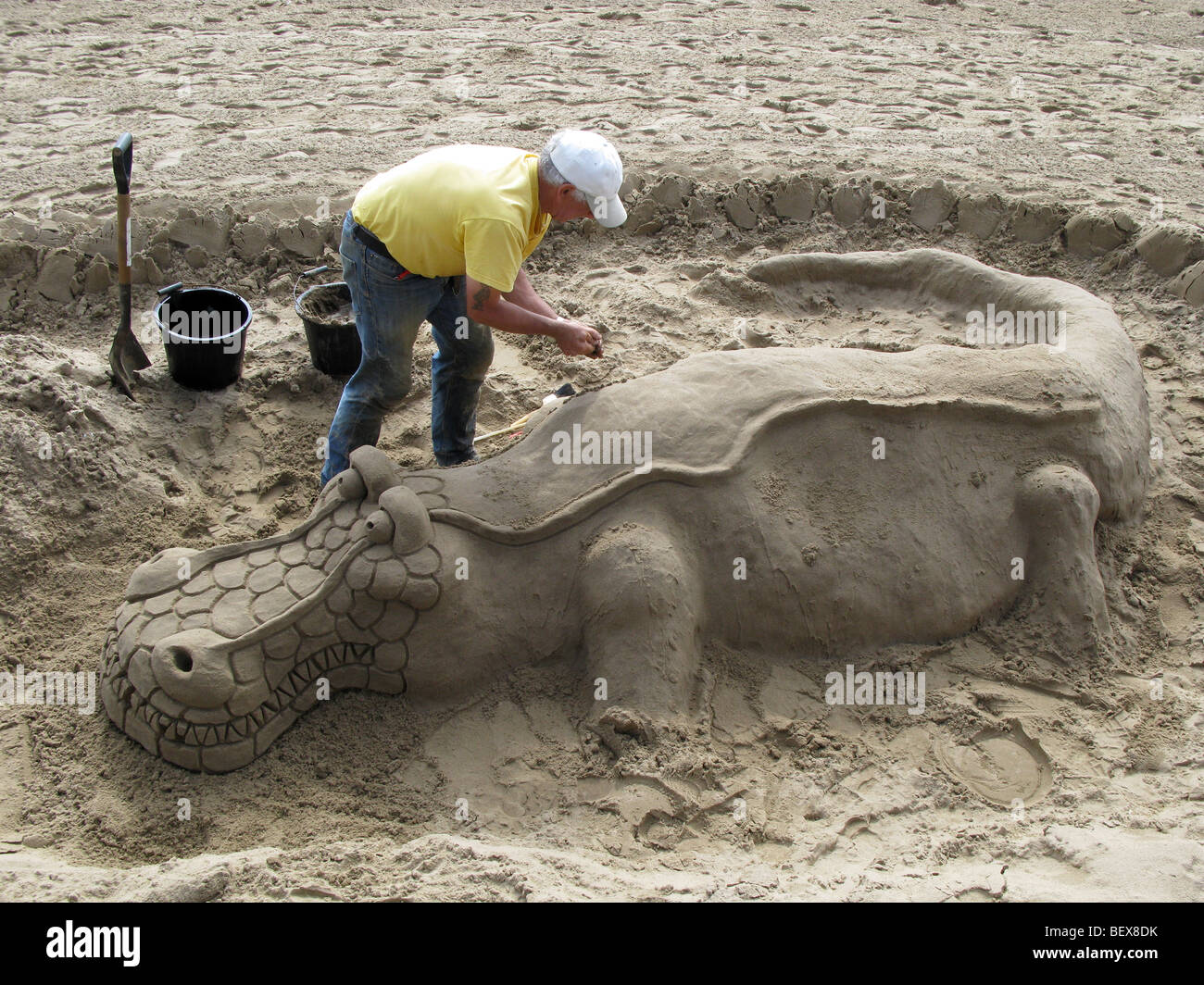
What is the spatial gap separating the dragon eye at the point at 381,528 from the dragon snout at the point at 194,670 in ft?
1.62

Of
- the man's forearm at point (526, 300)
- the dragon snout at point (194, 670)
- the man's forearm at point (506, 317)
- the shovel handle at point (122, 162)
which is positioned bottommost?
the dragon snout at point (194, 670)

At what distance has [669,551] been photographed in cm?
295

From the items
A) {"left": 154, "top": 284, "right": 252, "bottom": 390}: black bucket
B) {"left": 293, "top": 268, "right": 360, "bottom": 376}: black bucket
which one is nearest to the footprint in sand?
{"left": 293, "top": 268, "right": 360, "bottom": 376}: black bucket

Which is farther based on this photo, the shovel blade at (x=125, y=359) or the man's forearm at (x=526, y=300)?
the shovel blade at (x=125, y=359)

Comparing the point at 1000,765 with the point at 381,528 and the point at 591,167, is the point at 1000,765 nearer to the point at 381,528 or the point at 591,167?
the point at 381,528

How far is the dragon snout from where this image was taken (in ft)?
8.86

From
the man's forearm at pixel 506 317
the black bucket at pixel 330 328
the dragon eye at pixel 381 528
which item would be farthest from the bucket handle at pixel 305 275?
the dragon eye at pixel 381 528

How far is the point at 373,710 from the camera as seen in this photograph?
3.00m

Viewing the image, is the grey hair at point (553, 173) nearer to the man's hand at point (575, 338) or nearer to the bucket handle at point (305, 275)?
the man's hand at point (575, 338)

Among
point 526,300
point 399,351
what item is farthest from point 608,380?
point 399,351

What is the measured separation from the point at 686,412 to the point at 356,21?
6.85m

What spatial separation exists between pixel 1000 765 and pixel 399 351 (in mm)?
2424

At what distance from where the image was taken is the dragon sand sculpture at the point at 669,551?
2.84 m

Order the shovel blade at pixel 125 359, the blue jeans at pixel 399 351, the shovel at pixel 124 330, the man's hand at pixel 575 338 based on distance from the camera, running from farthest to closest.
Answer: the shovel blade at pixel 125 359 → the shovel at pixel 124 330 → the blue jeans at pixel 399 351 → the man's hand at pixel 575 338
